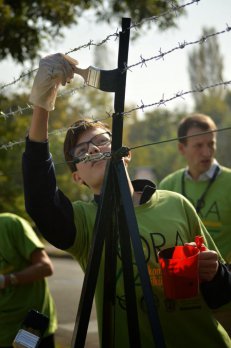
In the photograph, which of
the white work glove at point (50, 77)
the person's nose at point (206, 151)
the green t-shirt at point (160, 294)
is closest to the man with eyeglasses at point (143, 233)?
the green t-shirt at point (160, 294)

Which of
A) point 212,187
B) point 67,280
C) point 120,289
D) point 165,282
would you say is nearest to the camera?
point 165,282

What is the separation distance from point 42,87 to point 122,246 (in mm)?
516

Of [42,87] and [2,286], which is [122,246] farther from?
[2,286]

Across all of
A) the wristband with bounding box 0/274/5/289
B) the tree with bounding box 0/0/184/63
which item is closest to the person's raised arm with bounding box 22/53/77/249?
the wristband with bounding box 0/274/5/289

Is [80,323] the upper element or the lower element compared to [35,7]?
lower

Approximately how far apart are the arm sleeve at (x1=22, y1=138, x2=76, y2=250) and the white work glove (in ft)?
0.42

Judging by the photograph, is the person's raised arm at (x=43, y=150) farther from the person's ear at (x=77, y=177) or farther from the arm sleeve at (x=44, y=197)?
the person's ear at (x=77, y=177)

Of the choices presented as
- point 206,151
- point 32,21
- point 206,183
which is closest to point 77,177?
point 206,183

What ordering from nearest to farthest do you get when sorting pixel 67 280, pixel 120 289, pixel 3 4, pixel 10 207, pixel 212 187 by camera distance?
pixel 120 289, pixel 212 187, pixel 3 4, pixel 10 207, pixel 67 280

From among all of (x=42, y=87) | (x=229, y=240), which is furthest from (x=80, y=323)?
(x=229, y=240)

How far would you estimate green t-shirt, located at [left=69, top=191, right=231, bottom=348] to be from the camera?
1.92 metres

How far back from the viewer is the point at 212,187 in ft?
12.6

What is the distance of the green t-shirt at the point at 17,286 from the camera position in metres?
3.45

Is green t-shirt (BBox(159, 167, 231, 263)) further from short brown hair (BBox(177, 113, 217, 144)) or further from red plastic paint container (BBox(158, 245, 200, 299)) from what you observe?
red plastic paint container (BBox(158, 245, 200, 299))
